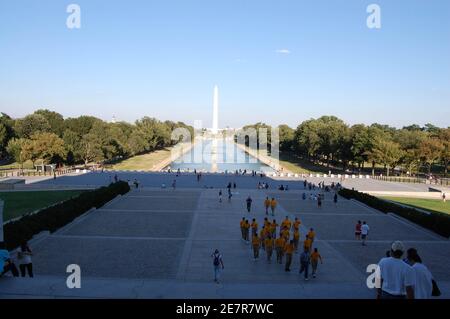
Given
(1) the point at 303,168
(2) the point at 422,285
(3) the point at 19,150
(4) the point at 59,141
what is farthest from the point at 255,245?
(1) the point at 303,168

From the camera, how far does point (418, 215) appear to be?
26.0 meters

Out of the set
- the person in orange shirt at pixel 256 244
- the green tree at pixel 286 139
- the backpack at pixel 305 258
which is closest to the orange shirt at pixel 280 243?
the person in orange shirt at pixel 256 244

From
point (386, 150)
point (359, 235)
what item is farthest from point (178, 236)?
point (386, 150)

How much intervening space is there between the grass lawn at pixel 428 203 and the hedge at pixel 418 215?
5459 mm

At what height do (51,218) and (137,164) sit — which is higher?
(137,164)

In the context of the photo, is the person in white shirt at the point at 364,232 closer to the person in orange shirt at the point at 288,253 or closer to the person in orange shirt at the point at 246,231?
the person in orange shirt at the point at 246,231

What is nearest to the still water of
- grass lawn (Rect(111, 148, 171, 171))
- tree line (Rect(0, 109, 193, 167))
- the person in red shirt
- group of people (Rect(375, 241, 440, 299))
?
grass lawn (Rect(111, 148, 171, 171))

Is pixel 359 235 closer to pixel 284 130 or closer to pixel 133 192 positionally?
pixel 133 192

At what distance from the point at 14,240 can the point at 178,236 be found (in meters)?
7.50

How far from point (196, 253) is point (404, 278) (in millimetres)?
12838

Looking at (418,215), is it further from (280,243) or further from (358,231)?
(280,243)

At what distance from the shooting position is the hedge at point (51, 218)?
709 inches

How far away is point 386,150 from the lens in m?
66.9

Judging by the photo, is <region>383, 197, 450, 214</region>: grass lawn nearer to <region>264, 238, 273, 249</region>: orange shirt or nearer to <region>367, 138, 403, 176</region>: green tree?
<region>264, 238, 273, 249</region>: orange shirt
